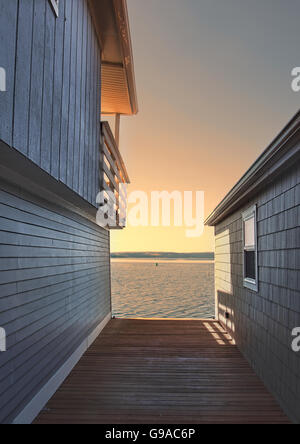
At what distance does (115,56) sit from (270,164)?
416cm

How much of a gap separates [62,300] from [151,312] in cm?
1172

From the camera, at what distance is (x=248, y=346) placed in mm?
5086

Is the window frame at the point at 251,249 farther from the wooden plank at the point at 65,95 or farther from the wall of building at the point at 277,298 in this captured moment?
the wooden plank at the point at 65,95

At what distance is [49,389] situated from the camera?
3.70 meters

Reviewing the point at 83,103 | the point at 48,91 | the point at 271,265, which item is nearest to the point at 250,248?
the point at 271,265

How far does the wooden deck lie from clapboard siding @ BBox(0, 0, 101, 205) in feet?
7.54

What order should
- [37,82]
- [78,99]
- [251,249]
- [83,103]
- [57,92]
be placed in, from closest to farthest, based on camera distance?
[37,82] < [57,92] < [78,99] < [83,103] < [251,249]

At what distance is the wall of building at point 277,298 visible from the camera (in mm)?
3250

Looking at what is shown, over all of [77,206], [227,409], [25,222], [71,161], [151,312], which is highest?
[71,161]

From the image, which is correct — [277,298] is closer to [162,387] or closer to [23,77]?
[162,387]

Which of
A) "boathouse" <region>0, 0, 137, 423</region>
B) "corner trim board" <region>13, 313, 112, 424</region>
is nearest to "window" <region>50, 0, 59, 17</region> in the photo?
"boathouse" <region>0, 0, 137, 423</region>

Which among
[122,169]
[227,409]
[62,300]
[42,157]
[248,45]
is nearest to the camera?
[42,157]
